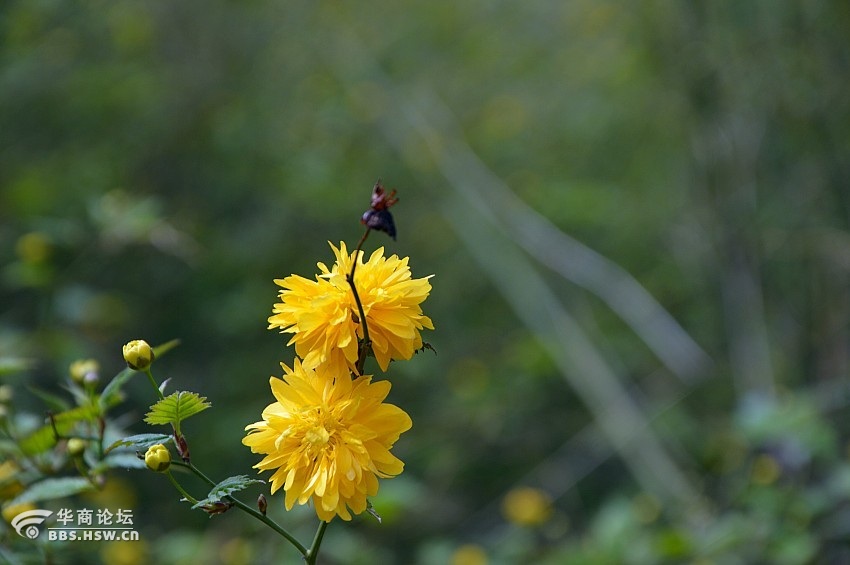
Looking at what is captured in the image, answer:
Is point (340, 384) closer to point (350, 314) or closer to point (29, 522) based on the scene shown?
point (350, 314)

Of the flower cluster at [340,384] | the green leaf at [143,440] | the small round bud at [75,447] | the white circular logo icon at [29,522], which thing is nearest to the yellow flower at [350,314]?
the flower cluster at [340,384]

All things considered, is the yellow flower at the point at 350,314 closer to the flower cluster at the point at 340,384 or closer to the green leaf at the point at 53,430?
the flower cluster at the point at 340,384

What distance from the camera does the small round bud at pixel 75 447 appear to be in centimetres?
64

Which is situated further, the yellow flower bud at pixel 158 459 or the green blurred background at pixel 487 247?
the green blurred background at pixel 487 247

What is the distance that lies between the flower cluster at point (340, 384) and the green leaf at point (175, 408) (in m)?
0.04

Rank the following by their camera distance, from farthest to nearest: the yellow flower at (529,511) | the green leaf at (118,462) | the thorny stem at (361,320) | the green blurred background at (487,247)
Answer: the green blurred background at (487,247) < the yellow flower at (529,511) < the green leaf at (118,462) < the thorny stem at (361,320)

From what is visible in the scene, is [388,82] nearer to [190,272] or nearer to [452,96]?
[452,96]

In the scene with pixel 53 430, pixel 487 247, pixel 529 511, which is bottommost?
pixel 53 430

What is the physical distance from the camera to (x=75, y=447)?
0.64 meters

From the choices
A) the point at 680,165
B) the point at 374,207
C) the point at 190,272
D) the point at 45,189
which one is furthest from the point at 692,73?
the point at 374,207

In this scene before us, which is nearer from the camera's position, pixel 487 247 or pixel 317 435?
pixel 317 435

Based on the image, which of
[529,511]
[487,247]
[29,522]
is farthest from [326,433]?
[487,247]

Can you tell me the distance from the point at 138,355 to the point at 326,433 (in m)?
0.14

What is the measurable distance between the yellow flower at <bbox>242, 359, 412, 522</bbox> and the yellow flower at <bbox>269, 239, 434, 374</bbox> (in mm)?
18
